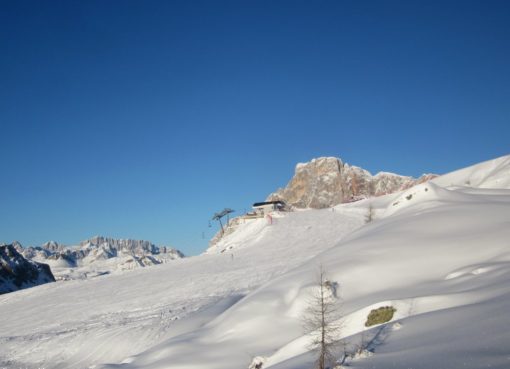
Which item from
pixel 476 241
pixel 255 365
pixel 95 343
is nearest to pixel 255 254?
pixel 95 343

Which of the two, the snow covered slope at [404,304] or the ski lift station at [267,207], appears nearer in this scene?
the snow covered slope at [404,304]

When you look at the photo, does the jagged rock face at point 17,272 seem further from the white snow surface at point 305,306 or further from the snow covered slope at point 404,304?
the snow covered slope at point 404,304

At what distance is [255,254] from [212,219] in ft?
154

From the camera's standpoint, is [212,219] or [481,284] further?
[212,219]

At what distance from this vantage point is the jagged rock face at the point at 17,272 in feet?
422

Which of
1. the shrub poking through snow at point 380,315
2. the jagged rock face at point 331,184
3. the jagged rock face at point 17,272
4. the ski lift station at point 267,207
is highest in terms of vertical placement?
the jagged rock face at point 331,184

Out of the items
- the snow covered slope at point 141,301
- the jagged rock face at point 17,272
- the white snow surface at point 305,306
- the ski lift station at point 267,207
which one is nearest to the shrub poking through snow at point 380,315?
the white snow surface at point 305,306

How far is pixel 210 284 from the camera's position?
123 feet

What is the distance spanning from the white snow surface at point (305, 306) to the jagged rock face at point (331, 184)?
68.8 m

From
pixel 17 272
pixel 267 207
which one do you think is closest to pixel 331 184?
pixel 267 207

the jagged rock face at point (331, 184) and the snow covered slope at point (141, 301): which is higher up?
the jagged rock face at point (331, 184)

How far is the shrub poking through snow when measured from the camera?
38.6 feet

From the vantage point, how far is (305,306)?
17.6 metres

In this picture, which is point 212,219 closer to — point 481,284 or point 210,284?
point 210,284
